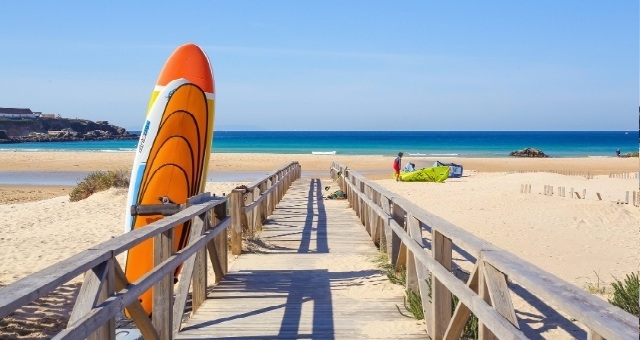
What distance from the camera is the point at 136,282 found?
3.96 meters

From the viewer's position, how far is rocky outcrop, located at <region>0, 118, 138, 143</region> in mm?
119438

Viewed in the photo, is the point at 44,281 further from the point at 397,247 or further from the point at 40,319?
the point at 397,247

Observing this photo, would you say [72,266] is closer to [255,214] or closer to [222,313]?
[222,313]

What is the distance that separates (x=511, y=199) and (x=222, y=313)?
48.1 feet

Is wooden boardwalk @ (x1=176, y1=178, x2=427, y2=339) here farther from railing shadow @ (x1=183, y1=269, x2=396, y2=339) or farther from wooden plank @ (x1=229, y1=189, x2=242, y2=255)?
wooden plank @ (x1=229, y1=189, x2=242, y2=255)

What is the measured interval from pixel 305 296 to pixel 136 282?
3.12m

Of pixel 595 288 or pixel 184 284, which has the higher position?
pixel 184 284

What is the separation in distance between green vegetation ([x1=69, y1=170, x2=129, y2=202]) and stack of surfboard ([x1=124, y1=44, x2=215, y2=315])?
13.3 m

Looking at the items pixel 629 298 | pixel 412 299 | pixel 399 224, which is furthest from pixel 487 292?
pixel 399 224

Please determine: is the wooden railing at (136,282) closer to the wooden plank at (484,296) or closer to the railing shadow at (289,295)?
the railing shadow at (289,295)

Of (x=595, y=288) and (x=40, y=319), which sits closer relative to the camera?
(x=40, y=319)

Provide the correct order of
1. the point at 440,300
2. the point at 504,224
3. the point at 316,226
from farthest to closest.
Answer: the point at 504,224
the point at 316,226
the point at 440,300

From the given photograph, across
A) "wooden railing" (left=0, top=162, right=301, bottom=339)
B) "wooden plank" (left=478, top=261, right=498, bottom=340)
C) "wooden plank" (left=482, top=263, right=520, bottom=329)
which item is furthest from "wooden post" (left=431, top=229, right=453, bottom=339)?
"wooden railing" (left=0, top=162, right=301, bottom=339)

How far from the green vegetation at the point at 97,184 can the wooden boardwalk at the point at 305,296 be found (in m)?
11.9
